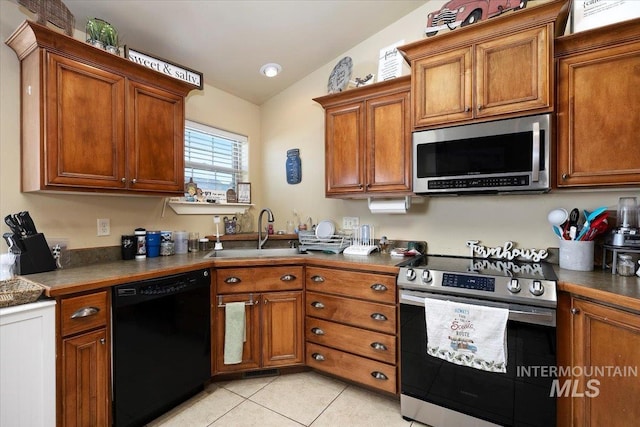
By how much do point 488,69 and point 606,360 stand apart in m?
1.66

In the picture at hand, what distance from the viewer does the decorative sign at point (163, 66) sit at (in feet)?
7.13

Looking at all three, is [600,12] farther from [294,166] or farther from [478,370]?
[294,166]

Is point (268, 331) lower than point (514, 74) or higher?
lower

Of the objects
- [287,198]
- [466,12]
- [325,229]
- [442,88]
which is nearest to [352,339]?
[325,229]

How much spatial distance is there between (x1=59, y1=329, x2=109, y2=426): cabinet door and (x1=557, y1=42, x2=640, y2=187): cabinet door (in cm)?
274

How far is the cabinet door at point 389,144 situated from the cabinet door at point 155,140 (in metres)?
1.50

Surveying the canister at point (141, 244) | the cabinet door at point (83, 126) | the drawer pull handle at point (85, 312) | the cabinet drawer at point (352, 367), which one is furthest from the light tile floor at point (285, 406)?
the cabinet door at point (83, 126)

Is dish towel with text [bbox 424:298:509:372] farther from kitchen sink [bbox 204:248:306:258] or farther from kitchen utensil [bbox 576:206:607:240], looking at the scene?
kitchen sink [bbox 204:248:306:258]

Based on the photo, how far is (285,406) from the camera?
199 centimetres

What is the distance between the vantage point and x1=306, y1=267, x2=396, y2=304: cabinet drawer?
196 cm

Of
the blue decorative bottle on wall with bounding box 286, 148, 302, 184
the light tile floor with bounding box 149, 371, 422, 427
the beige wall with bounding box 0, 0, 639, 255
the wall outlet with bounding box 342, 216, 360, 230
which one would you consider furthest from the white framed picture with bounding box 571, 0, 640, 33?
the light tile floor with bounding box 149, 371, 422, 427

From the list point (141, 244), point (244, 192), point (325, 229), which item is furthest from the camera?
point (244, 192)

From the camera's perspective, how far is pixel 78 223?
2066 millimetres

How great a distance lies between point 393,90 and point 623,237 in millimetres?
1668
